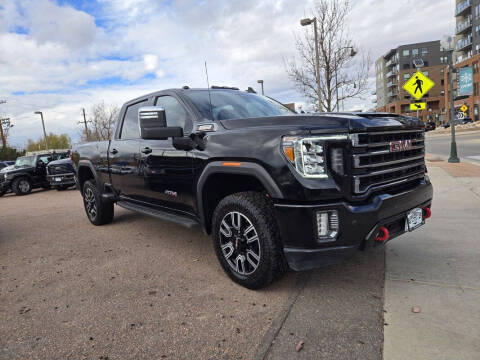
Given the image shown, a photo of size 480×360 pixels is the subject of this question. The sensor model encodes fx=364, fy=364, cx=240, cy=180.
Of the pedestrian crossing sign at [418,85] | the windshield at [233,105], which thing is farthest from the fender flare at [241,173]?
the pedestrian crossing sign at [418,85]

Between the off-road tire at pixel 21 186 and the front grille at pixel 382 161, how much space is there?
51.2 ft

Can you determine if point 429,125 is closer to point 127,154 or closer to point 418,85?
point 127,154

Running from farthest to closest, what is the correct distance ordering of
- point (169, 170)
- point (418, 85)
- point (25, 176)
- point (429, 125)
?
point (25, 176) → point (418, 85) → point (429, 125) → point (169, 170)

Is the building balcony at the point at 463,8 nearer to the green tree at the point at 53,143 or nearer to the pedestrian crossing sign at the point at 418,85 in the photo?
the pedestrian crossing sign at the point at 418,85

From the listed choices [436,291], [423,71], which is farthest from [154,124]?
[423,71]

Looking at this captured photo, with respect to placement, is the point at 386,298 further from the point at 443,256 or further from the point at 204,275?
the point at 204,275

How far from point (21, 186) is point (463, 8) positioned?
67569 millimetres

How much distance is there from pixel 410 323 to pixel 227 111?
2.53m

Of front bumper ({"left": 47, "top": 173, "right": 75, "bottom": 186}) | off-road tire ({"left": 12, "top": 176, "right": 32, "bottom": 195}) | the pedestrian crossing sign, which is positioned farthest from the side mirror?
off-road tire ({"left": 12, "top": 176, "right": 32, "bottom": 195})

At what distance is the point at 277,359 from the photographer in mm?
2258

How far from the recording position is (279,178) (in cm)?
272

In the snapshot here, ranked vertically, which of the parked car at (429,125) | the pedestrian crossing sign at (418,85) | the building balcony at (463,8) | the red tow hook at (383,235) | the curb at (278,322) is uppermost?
the building balcony at (463,8)

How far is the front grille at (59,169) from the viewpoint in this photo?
45.4ft

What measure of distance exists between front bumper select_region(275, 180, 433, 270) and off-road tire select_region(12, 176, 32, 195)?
15.2 m
